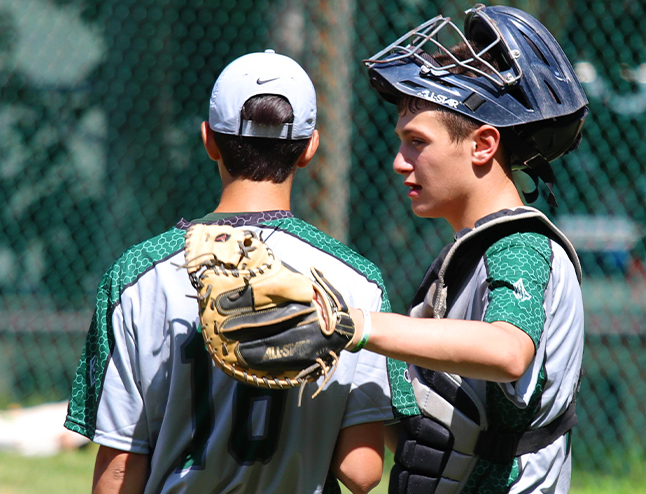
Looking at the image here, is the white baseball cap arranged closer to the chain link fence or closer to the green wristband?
the green wristband

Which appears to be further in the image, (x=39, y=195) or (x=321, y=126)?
(x=39, y=195)

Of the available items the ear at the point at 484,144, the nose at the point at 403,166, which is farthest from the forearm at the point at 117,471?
the ear at the point at 484,144

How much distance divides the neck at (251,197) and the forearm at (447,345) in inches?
19.0

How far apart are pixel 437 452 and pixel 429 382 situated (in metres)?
0.18

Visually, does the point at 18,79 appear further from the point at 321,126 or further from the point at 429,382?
the point at 429,382

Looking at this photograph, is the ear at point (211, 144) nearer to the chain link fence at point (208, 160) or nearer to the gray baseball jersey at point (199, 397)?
the gray baseball jersey at point (199, 397)

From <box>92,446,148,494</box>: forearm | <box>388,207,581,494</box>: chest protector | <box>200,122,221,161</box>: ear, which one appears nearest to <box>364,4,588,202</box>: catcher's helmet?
<box>388,207,581,494</box>: chest protector

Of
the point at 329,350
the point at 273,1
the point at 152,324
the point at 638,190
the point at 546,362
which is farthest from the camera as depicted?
the point at 273,1

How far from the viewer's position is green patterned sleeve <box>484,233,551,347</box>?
155cm

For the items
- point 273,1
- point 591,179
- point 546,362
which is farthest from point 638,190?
point 546,362

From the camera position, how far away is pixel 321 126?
4898 mm

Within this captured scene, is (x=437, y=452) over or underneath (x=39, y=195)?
underneath

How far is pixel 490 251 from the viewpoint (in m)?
1.81

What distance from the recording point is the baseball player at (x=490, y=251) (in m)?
1.81
